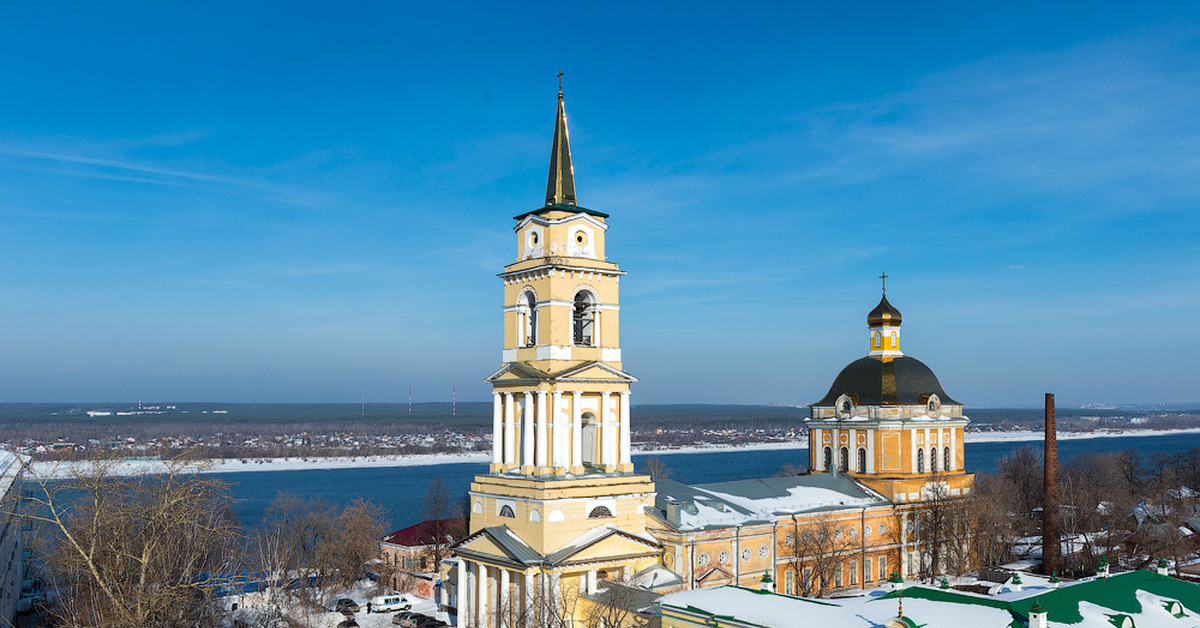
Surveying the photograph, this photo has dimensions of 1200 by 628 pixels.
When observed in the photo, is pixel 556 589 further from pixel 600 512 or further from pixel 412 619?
pixel 412 619

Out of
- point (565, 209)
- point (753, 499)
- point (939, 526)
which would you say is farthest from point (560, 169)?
point (939, 526)

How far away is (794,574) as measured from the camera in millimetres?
36938

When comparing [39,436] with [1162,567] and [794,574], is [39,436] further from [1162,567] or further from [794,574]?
[1162,567]

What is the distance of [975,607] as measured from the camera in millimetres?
19109

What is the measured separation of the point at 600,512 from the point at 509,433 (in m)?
3.52

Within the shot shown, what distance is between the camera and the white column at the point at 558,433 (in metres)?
27.6

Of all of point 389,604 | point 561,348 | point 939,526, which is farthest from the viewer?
point 939,526

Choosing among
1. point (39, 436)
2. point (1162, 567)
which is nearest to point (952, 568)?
point (1162, 567)

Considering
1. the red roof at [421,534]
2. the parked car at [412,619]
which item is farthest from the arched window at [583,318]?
the red roof at [421,534]

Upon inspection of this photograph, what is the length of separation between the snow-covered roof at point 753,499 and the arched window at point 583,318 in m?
6.90

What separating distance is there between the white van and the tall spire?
48.9 feet

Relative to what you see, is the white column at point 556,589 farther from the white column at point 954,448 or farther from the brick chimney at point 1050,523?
the white column at point 954,448

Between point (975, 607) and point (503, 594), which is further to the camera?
point (503, 594)

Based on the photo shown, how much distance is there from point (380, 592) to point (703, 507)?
42.2 feet
